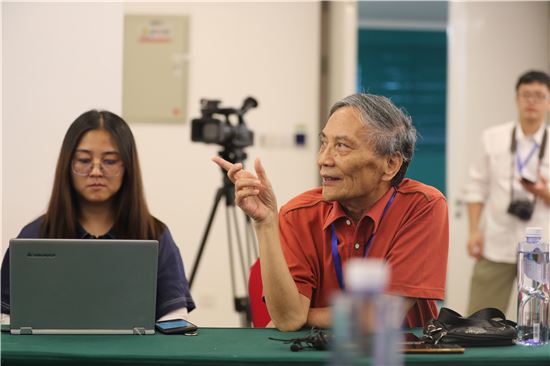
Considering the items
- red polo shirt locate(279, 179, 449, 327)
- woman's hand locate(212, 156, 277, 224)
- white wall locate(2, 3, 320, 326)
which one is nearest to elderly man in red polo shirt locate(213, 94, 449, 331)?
red polo shirt locate(279, 179, 449, 327)

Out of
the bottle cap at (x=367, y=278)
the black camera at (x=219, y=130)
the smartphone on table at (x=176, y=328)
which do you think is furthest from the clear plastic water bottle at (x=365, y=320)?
the black camera at (x=219, y=130)

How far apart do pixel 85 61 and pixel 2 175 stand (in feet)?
1.43

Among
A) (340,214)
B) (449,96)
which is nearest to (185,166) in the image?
(449,96)

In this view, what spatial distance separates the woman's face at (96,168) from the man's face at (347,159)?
1.99ft

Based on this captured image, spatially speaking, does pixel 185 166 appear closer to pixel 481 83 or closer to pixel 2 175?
pixel 481 83

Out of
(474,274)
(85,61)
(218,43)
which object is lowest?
(474,274)

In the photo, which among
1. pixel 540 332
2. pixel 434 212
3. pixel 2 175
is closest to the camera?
pixel 540 332

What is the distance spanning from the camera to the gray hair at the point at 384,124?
2.27 metres

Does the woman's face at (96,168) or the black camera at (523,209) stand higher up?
the woman's face at (96,168)

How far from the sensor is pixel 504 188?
4461 mm

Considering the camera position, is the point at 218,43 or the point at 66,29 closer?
the point at 66,29

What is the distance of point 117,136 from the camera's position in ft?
8.04

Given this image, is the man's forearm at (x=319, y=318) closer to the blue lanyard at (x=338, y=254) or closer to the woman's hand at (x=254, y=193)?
the blue lanyard at (x=338, y=254)

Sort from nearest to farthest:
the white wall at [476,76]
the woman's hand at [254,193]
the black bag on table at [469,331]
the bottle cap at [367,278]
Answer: the bottle cap at [367,278]
the black bag on table at [469,331]
the woman's hand at [254,193]
the white wall at [476,76]
